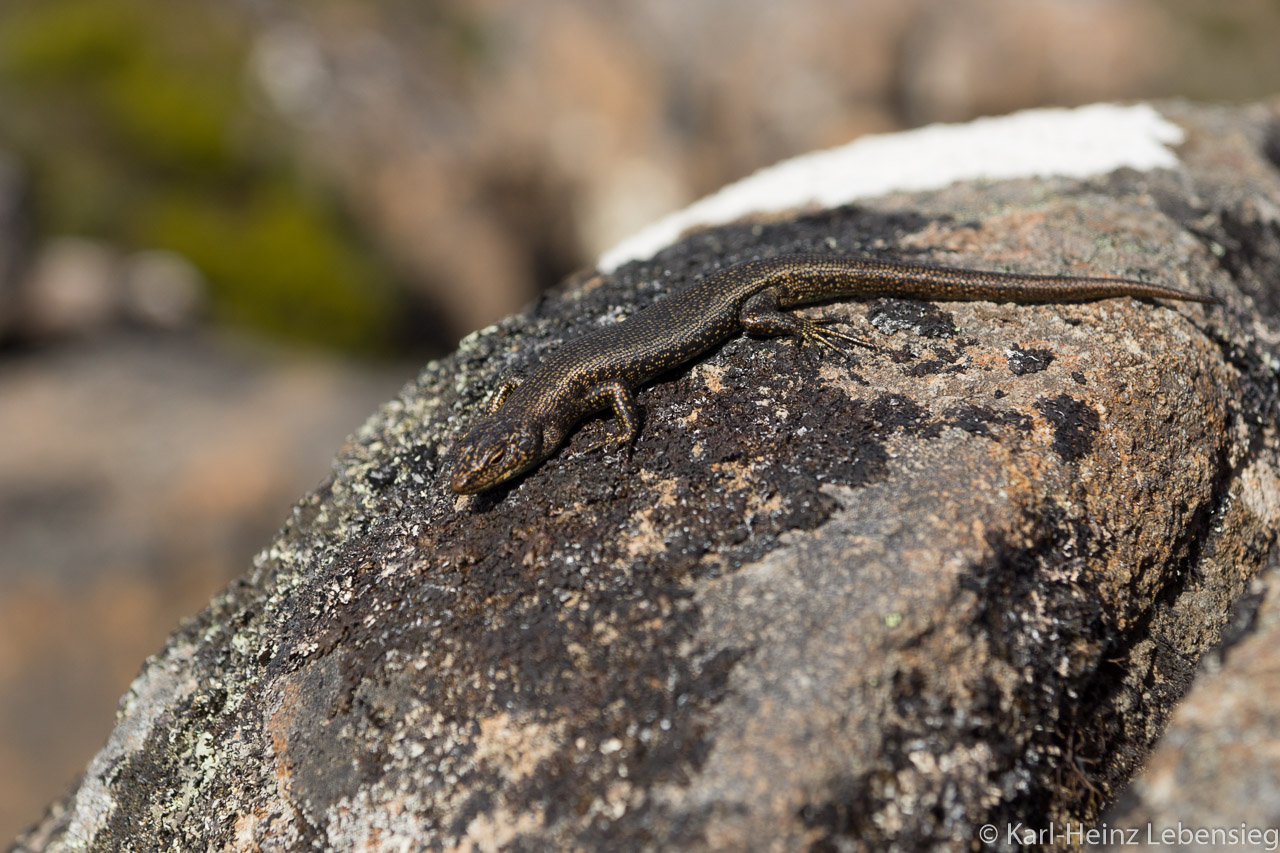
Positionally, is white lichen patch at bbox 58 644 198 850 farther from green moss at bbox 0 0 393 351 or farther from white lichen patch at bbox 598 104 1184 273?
green moss at bbox 0 0 393 351

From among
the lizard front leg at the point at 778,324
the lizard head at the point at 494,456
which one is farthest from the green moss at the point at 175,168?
the lizard head at the point at 494,456

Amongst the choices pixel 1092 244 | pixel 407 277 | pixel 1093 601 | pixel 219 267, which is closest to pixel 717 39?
pixel 407 277

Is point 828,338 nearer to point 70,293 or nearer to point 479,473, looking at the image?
point 479,473

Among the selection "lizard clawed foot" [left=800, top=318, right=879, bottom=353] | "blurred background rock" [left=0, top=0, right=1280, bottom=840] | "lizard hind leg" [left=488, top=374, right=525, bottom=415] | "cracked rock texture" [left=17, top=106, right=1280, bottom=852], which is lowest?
"cracked rock texture" [left=17, top=106, right=1280, bottom=852]

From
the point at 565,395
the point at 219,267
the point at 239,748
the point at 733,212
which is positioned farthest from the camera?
the point at 219,267

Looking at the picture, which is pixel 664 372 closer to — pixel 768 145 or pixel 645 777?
pixel 645 777

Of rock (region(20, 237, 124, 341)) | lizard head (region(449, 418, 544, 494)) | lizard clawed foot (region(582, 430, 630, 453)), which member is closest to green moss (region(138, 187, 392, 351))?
rock (region(20, 237, 124, 341))

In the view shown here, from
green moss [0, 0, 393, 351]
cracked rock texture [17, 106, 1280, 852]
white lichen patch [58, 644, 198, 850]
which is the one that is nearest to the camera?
cracked rock texture [17, 106, 1280, 852]
